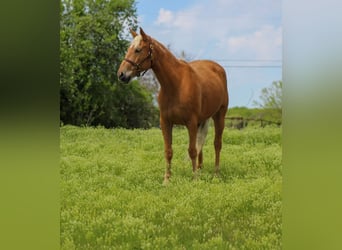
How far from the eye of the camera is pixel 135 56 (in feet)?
8.08

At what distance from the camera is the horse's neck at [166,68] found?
8.39 ft

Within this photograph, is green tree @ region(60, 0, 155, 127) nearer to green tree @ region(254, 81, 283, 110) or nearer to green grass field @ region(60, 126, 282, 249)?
green grass field @ region(60, 126, 282, 249)

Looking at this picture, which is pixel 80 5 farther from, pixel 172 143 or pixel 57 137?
pixel 172 143

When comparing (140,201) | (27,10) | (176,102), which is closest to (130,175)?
(140,201)

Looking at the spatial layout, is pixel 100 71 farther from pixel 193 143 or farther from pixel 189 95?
pixel 193 143

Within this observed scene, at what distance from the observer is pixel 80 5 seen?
2.36m

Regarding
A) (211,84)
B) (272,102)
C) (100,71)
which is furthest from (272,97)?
(100,71)

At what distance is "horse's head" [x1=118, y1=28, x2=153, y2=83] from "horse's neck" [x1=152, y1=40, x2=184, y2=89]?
9 cm

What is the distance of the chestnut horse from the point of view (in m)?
2.54

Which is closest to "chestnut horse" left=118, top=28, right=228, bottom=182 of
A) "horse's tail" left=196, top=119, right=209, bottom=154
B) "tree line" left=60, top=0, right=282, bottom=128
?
"horse's tail" left=196, top=119, right=209, bottom=154

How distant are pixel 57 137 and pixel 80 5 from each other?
79 cm

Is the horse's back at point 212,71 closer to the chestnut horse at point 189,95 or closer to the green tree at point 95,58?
the chestnut horse at point 189,95

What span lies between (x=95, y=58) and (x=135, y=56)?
0.75ft

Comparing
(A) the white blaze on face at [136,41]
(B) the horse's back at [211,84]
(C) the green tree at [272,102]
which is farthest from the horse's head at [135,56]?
(C) the green tree at [272,102]
